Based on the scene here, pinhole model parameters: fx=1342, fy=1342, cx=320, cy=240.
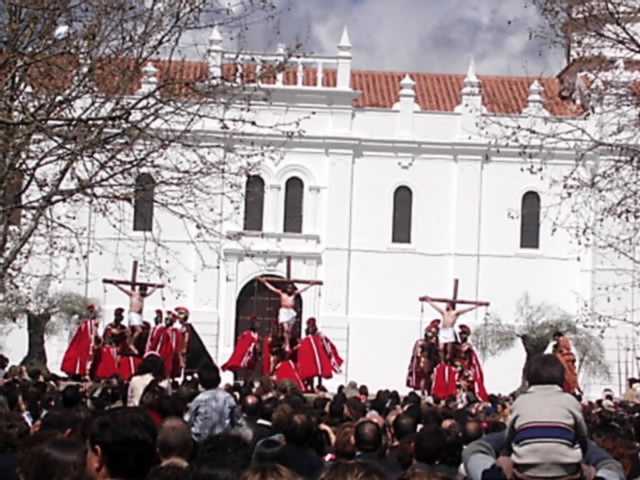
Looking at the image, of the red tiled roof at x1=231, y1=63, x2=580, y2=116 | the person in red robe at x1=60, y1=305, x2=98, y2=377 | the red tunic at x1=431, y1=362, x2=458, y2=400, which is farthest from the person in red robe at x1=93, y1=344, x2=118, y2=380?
the red tiled roof at x1=231, y1=63, x2=580, y2=116

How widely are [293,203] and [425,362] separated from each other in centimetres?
1900

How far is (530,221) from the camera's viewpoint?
48.8 m

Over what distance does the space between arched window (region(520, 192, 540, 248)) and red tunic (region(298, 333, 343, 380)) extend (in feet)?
67.8

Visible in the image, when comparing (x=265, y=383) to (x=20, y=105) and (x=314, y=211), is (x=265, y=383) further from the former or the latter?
(x=314, y=211)

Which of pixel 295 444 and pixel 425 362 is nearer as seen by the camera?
pixel 295 444

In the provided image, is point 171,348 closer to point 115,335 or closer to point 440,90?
point 115,335

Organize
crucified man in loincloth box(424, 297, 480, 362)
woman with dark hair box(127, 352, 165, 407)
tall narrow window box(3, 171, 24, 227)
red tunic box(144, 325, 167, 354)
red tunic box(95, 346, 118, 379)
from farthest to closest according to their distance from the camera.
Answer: crucified man in loincloth box(424, 297, 480, 362), red tunic box(95, 346, 118, 379), red tunic box(144, 325, 167, 354), tall narrow window box(3, 171, 24, 227), woman with dark hair box(127, 352, 165, 407)

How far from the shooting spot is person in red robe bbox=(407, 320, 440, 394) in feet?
99.2

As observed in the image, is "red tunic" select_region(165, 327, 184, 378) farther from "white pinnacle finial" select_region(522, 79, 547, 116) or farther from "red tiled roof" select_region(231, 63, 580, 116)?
"red tiled roof" select_region(231, 63, 580, 116)

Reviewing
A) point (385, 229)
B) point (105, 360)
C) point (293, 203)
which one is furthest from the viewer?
point (293, 203)

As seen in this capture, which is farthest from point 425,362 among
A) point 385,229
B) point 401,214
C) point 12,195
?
point 401,214

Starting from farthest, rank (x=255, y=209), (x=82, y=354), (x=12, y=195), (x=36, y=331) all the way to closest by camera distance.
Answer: (x=255, y=209) → (x=36, y=331) → (x=82, y=354) → (x=12, y=195)

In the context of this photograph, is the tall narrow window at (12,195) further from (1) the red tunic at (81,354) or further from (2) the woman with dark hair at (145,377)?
(1) the red tunic at (81,354)

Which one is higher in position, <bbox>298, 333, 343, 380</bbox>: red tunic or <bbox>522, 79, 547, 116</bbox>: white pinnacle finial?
<bbox>522, 79, 547, 116</bbox>: white pinnacle finial
